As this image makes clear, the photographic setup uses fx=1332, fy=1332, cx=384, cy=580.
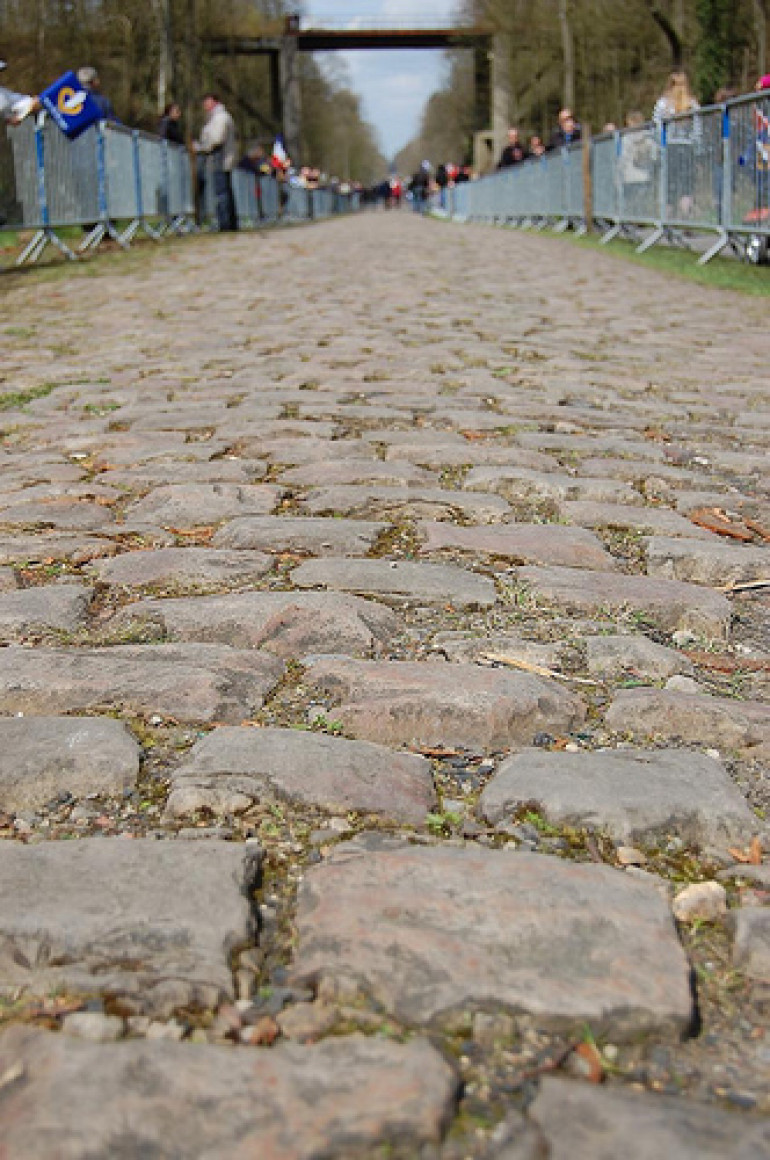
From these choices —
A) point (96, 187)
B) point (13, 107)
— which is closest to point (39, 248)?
point (13, 107)

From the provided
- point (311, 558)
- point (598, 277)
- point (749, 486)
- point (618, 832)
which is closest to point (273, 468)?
point (311, 558)

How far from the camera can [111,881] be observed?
1525 millimetres

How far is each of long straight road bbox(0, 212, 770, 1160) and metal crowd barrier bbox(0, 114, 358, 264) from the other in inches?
403

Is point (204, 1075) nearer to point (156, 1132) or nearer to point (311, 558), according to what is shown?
point (156, 1132)

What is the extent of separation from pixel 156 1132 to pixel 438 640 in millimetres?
1413

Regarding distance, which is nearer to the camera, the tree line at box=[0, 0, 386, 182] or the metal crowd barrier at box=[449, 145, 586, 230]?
the metal crowd barrier at box=[449, 145, 586, 230]

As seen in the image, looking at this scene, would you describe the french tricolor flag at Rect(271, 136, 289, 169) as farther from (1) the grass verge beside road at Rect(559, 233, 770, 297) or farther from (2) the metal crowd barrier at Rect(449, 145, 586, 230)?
(1) the grass verge beside road at Rect(559, 233, 770, 297)

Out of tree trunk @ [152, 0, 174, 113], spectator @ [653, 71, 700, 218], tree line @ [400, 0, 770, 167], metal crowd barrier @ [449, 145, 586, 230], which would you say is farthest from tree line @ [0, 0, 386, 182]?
spectator @ [653, 71, 700, 218]

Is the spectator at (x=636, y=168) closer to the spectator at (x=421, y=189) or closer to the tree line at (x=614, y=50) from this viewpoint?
the tree line at (x=614, y=50)

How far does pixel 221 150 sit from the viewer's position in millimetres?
20234

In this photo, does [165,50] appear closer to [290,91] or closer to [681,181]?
[681,181]

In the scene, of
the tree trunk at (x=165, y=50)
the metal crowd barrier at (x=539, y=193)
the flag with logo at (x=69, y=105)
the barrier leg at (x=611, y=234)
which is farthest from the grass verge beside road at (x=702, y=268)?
the tree trunk at (x=165, y=50)

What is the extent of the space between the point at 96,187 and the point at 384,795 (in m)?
15.3

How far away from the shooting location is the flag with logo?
1447 centimetres
